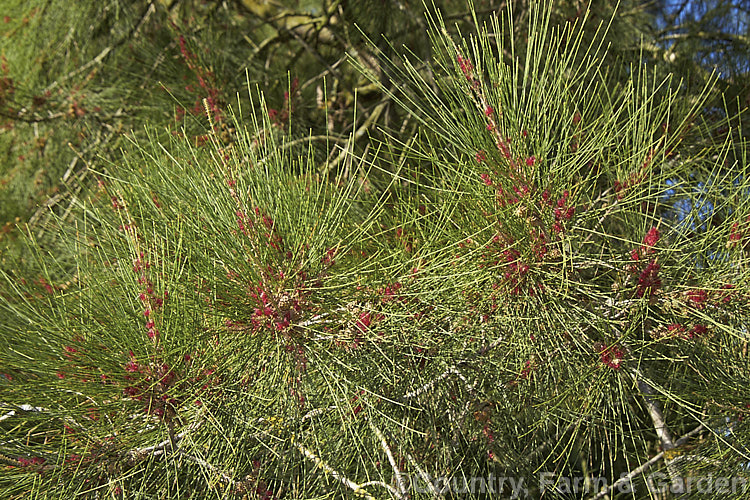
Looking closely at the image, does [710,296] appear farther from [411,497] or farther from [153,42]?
[153,42]

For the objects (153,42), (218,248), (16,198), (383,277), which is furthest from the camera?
(16,198)

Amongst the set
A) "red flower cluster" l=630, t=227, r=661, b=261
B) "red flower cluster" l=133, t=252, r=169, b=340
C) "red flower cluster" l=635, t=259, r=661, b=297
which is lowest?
"red flower cluster" l=133, t=252, r=169, b=340

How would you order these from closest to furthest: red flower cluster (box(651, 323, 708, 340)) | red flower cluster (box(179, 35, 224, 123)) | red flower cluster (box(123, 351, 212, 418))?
red flower cluster (box(123, 351, 212, 418))
red flower cluster (box(651, 323, 708, 340))
red flower cluster (box(179, 35, 224, 123))

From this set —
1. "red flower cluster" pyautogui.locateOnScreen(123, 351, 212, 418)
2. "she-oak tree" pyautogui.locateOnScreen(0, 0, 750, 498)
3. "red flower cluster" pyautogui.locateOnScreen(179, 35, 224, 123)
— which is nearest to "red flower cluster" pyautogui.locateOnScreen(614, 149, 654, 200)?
"she-oak tree" pyautogui.locateOnScreen(0, 0, 750, 498)

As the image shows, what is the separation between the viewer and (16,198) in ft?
7.33

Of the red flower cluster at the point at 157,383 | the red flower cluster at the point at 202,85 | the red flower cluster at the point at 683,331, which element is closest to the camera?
the red flower cluster at the point at 157,383

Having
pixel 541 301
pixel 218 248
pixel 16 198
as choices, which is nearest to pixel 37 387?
pixel 218 248

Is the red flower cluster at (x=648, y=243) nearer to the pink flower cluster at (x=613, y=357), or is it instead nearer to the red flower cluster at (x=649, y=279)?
the red flower cluster at (x=649, y=279)

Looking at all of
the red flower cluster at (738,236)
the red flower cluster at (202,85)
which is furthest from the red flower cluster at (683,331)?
the red flower cluster at (202,85)

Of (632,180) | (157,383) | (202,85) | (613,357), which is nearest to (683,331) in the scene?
(613,357)

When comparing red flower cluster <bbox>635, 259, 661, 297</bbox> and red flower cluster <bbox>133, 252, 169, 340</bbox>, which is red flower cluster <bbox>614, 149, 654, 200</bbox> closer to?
red flower cluster <bbox>635, 259, 661, 297</bbox>

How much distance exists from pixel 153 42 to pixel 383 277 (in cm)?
126

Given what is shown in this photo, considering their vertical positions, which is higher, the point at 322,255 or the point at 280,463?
the point at 322,255

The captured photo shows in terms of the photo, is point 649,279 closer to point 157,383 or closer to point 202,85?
point 157,383
